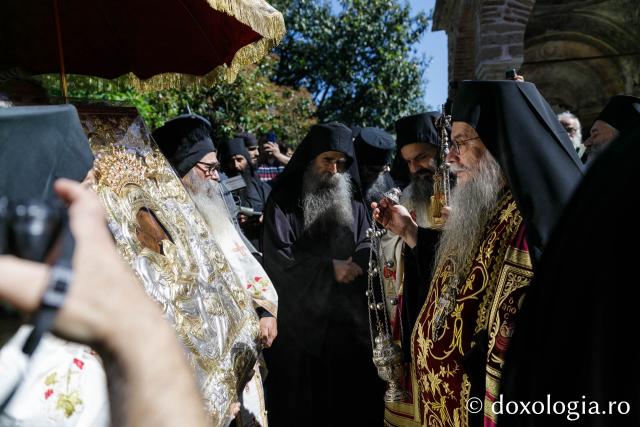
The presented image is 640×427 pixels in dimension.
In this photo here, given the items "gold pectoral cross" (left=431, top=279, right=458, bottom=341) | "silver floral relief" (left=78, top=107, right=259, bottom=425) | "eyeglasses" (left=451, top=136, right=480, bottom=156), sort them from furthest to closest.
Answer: "eyeglasses" (left=451, top=136, right=480, bottom=156)
"gold pectoral cross" (left=431, top=279, right=458, bottom=341)
"silver floral relief" (left=78, top=107, right=259, bottom=425)

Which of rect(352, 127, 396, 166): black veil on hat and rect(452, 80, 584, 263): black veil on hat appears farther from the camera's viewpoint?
rect(352, 127, 396, 166): black veil on hat

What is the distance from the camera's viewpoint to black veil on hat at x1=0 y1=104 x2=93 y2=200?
1190mm

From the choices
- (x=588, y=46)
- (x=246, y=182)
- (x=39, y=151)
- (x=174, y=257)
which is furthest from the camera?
(x=588, y=46)

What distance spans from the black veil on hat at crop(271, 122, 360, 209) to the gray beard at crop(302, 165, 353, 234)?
7cm

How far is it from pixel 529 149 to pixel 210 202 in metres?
2.28

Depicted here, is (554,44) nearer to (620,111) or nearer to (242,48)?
(620,111)

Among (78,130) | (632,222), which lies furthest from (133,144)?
(632,222)

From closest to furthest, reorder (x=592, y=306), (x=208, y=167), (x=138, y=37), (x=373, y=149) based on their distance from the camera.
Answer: (x=592, y=306)
(x=138, y=37)
(x=208, y=167)
(x=373, y=149)

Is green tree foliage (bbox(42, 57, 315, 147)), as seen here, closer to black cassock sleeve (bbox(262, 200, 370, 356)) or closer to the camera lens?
black cassock sleeve (bbox(262, 200, 370, 356))

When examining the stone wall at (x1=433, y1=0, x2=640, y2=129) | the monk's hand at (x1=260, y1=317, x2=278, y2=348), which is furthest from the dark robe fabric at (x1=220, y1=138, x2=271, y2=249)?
the stone wall at (x1=433, y1=0, x2=640, y2=129)

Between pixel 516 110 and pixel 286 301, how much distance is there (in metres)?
2.68

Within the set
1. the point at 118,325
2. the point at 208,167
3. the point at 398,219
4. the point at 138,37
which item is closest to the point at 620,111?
the point at 398,219

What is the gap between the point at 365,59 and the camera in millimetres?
20406

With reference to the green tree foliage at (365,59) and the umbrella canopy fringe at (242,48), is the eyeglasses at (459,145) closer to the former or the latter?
the umbrella canopy fringe at (242,48)
